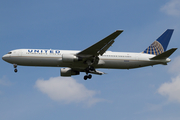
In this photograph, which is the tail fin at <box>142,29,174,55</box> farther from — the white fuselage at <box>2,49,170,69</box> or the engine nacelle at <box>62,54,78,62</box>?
the engine nacelle at <box>62,54,78,62</box>

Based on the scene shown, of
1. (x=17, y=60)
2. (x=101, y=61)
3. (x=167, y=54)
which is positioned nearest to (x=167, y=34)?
(x=167, y=54)

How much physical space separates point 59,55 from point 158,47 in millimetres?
16756

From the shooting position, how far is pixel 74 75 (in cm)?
4528

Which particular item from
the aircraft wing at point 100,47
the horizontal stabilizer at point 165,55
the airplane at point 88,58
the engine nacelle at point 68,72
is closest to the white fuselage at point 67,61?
the airplane at point 88,58

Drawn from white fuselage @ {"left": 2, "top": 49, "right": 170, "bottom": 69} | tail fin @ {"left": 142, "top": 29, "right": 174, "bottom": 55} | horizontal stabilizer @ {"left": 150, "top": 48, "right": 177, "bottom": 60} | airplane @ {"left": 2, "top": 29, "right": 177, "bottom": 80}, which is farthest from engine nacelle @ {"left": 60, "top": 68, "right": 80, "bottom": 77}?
horizontal stabilizer @ {"left": 150, "top": 48, "right": 177, "bottom": 60}

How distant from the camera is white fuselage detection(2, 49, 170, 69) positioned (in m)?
39.3

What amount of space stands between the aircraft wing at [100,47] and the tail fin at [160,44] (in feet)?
31.1

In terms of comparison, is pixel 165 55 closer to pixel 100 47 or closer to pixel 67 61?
pixel 100 47

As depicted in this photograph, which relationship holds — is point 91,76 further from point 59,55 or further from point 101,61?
point 59,55

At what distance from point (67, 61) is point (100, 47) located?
Answer: 508 centimetres

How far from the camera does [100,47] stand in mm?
37406

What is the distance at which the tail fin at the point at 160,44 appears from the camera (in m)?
44.3

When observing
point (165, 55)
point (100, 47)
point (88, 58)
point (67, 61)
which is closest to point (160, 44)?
point (165, 55)

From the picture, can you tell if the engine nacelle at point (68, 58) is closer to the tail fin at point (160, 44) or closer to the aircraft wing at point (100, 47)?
the aircraft wing at point (100, 47)
